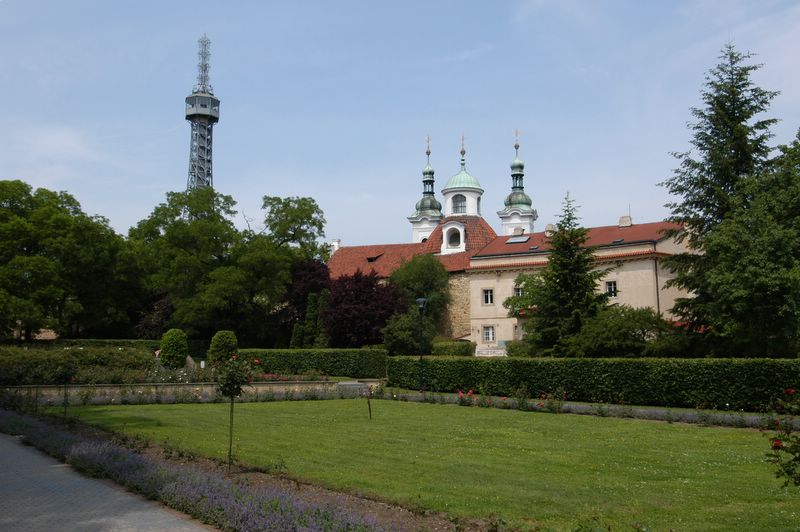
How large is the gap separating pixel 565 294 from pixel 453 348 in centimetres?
1590

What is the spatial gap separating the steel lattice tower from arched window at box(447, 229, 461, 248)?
167ft

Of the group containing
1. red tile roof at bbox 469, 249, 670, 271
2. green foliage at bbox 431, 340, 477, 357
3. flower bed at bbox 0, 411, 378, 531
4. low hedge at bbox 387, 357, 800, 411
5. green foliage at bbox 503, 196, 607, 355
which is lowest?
flower bed at bbox 0, 411, 378, 531

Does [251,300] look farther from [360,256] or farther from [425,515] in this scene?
[425,515]

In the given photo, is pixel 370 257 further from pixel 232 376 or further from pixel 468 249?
pixel 232 376

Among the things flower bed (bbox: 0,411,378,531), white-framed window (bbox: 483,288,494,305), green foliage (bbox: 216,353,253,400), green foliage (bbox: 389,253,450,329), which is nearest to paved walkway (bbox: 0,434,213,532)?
flower bed (bbox: 0,411,378,531)

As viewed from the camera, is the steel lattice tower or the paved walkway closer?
the paved walkway

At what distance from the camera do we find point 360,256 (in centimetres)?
6900

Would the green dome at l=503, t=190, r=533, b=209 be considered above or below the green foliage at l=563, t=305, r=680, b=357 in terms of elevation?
above

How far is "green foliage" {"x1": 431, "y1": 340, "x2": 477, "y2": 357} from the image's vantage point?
4791 cm

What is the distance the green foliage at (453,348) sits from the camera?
47.9 m

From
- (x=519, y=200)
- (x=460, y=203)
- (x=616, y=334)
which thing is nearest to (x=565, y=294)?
(x=616, y=334)

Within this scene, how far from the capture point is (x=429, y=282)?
5541cm

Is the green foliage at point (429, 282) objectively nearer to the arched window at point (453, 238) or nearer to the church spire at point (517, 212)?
the arched window at point (453, 238)

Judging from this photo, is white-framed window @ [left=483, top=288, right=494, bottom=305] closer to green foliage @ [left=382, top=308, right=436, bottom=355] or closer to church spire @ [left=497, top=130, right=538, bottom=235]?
green foliage @ [left=382, top=308, right=436, bottom=355]
